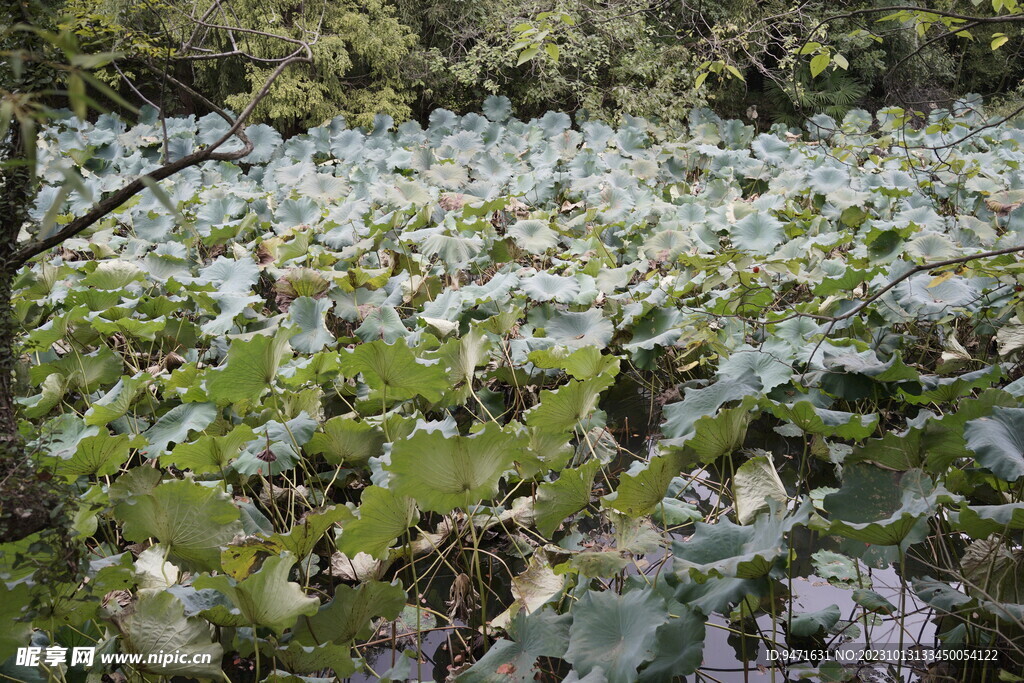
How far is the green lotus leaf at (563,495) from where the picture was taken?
1582mm

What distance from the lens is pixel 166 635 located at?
1.26m

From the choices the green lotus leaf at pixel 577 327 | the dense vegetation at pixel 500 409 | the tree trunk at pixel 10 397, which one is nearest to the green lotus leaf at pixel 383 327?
the dense vegetation at pixel 500 409

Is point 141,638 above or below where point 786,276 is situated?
above

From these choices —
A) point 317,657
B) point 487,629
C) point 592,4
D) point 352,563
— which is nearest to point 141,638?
point 317,657

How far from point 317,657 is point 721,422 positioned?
820 mm

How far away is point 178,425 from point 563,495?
0.97 m

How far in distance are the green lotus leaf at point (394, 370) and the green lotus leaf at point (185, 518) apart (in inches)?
17.4

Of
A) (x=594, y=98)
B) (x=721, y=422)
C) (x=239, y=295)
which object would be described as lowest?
(x=594, y=98)

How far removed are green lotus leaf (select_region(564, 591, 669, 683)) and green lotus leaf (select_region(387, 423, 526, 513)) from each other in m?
0.28

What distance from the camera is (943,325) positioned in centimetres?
255

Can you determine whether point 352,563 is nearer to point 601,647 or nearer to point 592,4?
point 601,647

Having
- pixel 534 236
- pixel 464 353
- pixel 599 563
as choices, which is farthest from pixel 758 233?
pixel 599 563

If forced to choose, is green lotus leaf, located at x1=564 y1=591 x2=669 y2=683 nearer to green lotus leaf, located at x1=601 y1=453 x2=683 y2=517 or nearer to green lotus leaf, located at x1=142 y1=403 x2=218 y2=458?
green lotus leaf, located at x1=601 y1=453 x2=683 y2=517

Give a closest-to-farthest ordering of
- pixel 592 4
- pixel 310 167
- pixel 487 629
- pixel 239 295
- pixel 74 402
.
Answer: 1. pixel 487 629
2. pixel 74 402
3. pixel 239 295
4. pixel 310 167
5. pixel 592 4
